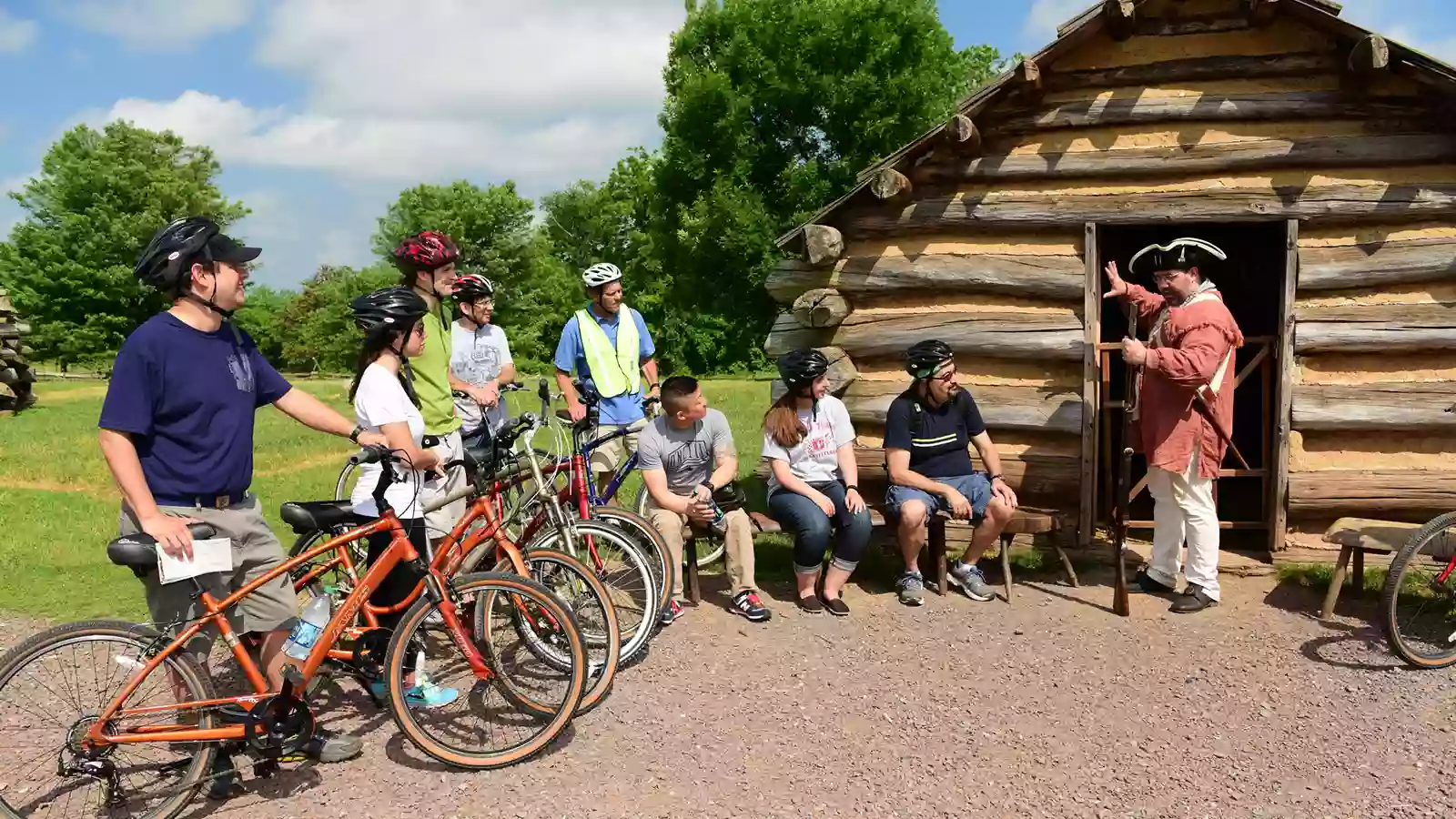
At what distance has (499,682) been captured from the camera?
3838mm

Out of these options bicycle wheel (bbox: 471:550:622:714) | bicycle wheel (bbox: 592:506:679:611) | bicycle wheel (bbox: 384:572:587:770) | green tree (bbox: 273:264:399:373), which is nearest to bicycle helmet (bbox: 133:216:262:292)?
bicycle wheel (bbox: 384:572:587:770)

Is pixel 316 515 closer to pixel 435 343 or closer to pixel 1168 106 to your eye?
pixel 435 343

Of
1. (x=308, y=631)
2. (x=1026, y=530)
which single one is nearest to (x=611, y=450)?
(x=1026, y=530)

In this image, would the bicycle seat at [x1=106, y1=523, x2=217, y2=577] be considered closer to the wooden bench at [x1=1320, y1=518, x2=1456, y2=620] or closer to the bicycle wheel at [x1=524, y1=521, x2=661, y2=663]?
the bicycle wheel at [x1=524, y1=521, x2=661, y2=663]

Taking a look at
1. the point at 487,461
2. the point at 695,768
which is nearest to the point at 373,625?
the point at 487,461

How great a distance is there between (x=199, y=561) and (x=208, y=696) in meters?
0.50

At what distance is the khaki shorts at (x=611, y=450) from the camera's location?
245 inches

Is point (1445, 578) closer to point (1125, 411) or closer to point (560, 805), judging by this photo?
point (1125, 411)

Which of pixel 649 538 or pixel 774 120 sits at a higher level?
pixel 774 120

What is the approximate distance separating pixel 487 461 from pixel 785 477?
2.08 m

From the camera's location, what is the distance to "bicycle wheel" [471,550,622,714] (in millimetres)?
3902

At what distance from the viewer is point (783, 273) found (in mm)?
7242

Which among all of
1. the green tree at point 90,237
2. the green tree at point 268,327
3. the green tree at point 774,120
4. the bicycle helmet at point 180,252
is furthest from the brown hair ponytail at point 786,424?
the green tree at point 268,327

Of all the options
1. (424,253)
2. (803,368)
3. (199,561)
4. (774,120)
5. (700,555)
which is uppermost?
(774,120)
